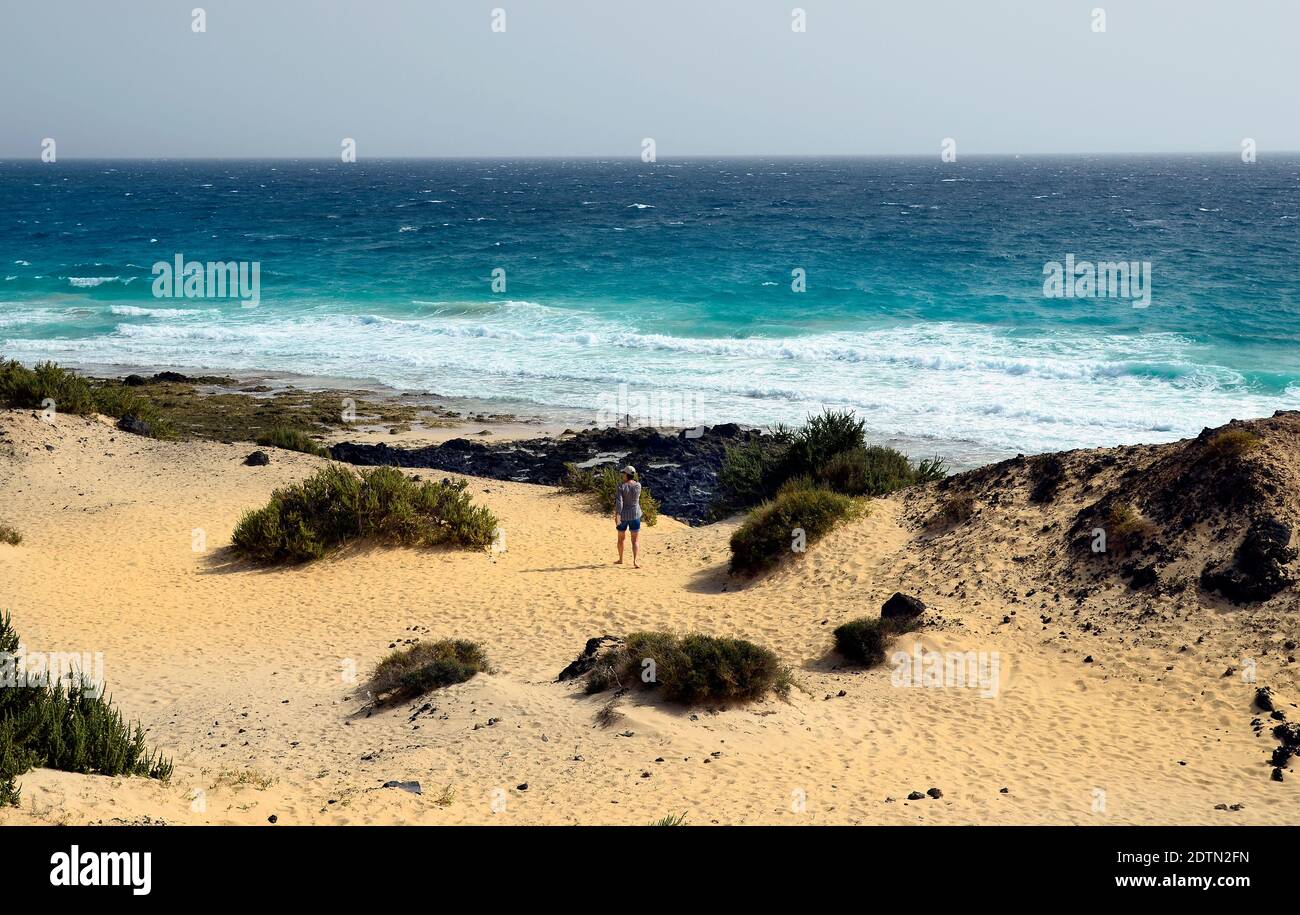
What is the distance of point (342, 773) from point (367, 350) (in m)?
31.2

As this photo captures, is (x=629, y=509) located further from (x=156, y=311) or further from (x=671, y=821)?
(x=156, y=311)

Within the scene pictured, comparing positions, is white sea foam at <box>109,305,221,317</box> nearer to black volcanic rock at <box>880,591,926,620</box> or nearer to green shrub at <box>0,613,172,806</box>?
black volcanic rock at <box>880,591,926,620</box>

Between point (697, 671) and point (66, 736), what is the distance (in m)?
5.43

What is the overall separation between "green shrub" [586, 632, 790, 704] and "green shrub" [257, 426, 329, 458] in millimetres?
13725

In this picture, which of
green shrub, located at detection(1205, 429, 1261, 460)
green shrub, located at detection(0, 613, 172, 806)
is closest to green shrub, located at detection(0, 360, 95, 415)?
green shrub, located at detection(0, 613, 172, 806)

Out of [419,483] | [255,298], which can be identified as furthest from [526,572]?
[255,298]

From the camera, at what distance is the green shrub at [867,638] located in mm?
11948

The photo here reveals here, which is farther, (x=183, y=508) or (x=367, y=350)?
(x=367, y=350)

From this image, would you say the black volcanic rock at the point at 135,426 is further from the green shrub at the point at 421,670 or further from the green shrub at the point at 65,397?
the green shrub at the point at 421,670

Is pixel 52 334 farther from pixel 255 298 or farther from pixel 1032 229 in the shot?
pixel 1032 229

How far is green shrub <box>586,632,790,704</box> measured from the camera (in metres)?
10.4

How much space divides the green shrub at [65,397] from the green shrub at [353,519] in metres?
8.31

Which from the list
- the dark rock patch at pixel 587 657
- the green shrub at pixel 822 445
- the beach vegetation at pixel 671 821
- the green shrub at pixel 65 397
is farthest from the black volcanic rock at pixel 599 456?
the beach vegetation at pixel 671 821

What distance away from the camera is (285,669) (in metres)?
12.1
